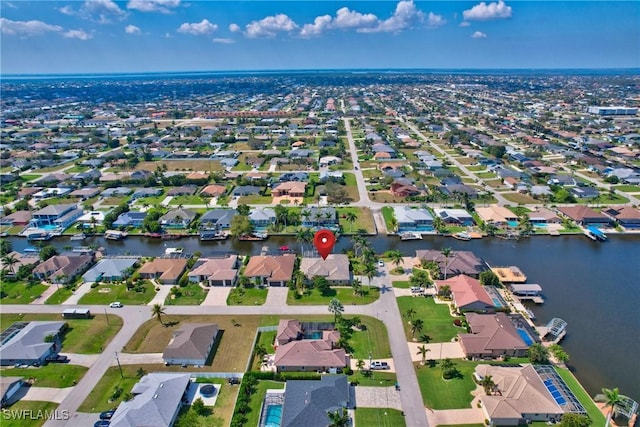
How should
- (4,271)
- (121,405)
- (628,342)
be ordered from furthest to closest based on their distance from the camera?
(4,271), (628,342), (121,405)

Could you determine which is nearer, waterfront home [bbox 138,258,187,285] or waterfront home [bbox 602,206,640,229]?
waterfront home [bbox 138,258,187,285]

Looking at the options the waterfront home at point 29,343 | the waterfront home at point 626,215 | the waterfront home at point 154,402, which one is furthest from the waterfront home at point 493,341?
the waterfront home at point 626,215

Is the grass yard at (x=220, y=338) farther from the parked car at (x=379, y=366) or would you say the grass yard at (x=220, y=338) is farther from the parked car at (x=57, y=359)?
the parked car at (x=379, y=366)

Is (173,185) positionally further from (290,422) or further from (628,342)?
(628,342)

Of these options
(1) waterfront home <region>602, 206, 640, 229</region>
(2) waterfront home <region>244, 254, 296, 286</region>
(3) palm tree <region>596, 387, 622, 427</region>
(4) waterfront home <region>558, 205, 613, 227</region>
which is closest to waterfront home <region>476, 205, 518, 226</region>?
(4) waterfront home <region>558, 205, 613, 227</region>

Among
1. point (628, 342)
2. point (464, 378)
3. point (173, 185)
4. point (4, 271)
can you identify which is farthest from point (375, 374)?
point (173, 185)

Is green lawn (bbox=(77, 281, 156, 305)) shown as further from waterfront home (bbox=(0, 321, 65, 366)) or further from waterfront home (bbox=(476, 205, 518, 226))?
waterfront home (bbox=(476, 205, 518, 226))
